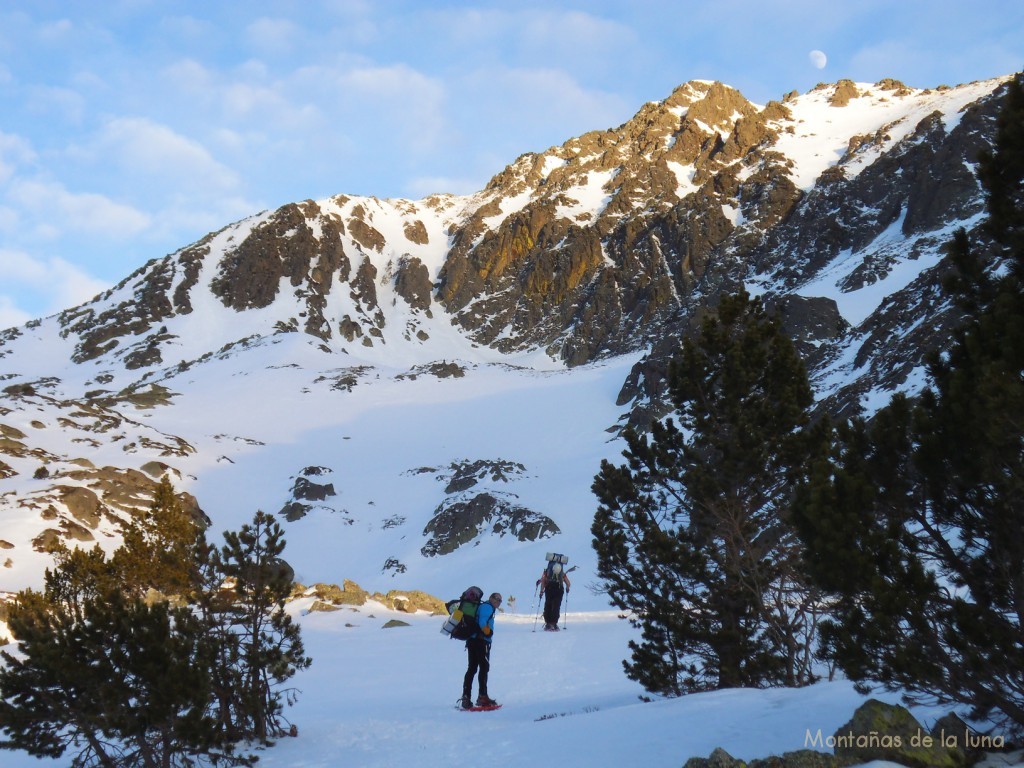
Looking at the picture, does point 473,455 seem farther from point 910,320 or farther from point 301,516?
point 910,320

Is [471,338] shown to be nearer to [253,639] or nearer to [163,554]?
[163,554]

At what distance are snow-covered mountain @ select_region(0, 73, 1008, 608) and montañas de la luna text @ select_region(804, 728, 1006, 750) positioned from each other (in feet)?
97.2

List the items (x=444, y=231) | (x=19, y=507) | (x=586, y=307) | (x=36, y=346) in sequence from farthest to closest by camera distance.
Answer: (x=444, y=231) → (x=586, y=307) → (x=36, y=346) → (x=19, y=507)

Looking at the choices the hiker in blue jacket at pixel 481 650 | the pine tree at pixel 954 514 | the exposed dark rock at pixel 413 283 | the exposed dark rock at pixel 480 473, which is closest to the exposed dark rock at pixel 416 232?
the exposed dark rock at pixel 413 283

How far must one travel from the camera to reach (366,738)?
11.0 meters

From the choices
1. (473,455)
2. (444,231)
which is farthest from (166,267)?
(473,455)

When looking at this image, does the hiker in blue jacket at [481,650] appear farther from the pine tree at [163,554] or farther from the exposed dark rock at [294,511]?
the exposed dark rock at [294,511]

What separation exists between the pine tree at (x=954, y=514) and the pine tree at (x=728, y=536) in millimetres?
4465

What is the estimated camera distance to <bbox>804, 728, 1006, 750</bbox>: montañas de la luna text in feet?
21.1

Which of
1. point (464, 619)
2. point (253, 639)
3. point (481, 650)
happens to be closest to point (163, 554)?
point (253, 639)

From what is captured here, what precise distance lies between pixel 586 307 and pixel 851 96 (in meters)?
115

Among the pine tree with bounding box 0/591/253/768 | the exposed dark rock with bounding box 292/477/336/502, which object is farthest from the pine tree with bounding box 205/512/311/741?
the exposed dark rock with bounding box 292/477/336/502

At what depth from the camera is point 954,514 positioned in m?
7.75

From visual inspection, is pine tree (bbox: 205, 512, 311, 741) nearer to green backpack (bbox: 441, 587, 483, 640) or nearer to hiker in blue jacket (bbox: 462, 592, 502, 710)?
green backpack (bbox: 441, 587, 483, 640)
